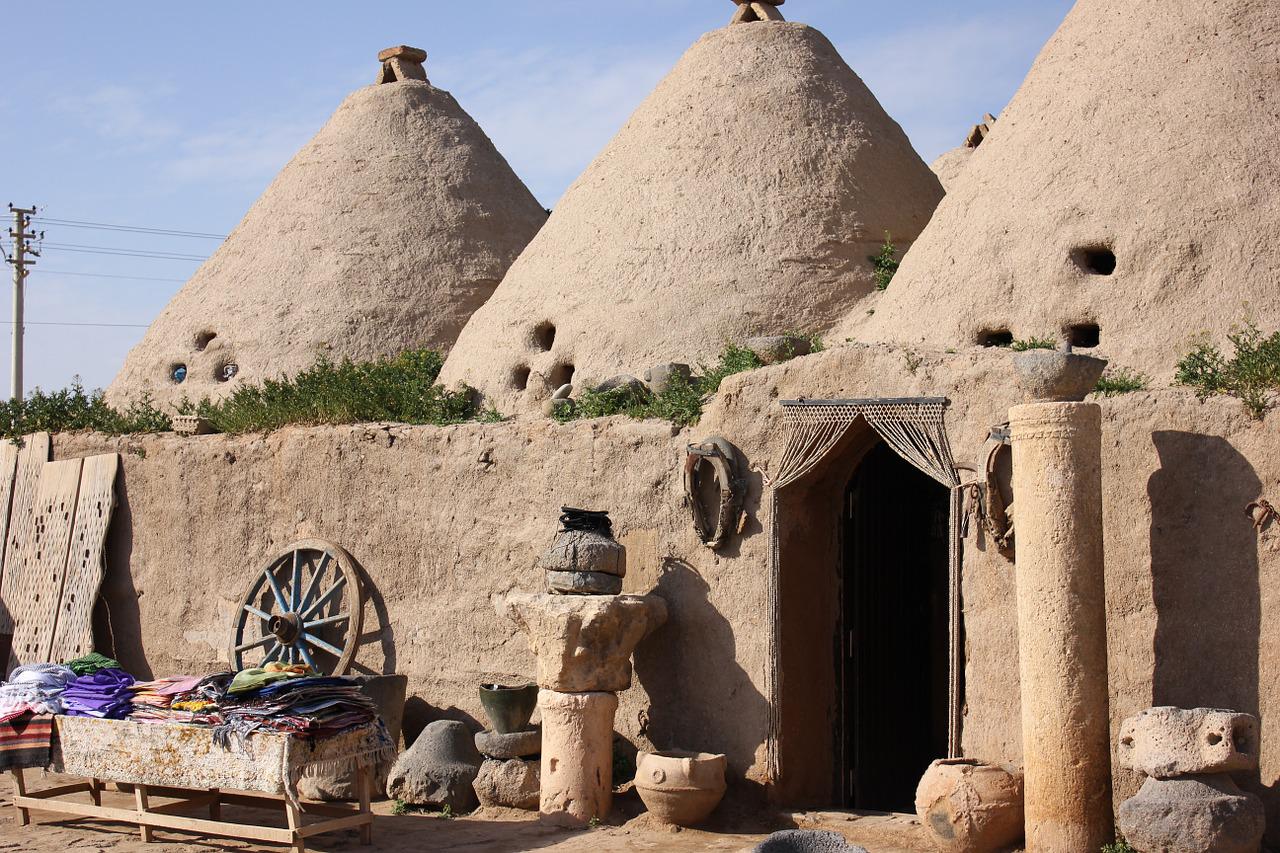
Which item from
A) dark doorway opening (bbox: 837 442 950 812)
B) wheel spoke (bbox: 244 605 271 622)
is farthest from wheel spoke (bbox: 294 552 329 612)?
dark doorway opening (bbox: 837 442 950 812)

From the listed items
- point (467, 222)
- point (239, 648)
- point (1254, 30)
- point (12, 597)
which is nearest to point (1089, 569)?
point (1254, 30)

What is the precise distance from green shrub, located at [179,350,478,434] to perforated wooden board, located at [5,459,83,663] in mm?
1209

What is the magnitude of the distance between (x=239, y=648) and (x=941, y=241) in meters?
5.68

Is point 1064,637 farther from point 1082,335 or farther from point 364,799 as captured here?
point 364,799

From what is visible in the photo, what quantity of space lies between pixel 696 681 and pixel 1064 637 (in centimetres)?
248

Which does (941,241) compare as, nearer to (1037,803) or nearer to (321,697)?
(1037,803)

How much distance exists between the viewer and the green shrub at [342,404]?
10.7m

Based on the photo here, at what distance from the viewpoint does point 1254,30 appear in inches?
388

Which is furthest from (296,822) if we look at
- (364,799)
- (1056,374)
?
(1056,374)

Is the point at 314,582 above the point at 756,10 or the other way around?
the other way around

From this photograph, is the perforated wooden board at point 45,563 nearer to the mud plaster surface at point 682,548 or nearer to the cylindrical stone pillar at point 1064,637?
→ the mud plaster surface at point 682,548

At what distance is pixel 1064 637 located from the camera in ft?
23.0

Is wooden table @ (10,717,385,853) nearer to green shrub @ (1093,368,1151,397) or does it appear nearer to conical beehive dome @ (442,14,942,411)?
green shrub @ (1093,368,1151,397)

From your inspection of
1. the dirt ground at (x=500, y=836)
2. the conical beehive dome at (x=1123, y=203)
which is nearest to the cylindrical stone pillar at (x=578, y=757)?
the dirt ground at (x=500, y=836)
